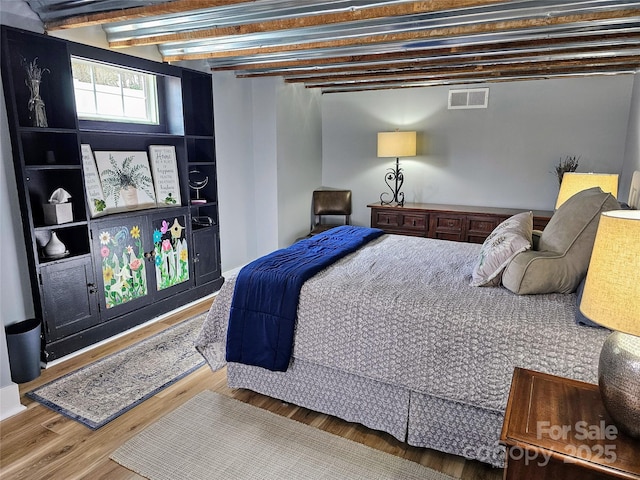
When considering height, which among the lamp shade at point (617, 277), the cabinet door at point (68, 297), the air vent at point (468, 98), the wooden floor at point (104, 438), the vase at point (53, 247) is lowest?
the wooden floor at point (104, 438)

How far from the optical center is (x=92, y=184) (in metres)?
3.19

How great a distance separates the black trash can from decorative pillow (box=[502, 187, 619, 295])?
295 centimetres

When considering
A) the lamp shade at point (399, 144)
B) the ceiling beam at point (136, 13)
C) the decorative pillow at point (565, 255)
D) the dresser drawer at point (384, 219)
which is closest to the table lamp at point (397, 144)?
the lamp shade at point (399, 144)

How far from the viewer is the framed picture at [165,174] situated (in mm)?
3721

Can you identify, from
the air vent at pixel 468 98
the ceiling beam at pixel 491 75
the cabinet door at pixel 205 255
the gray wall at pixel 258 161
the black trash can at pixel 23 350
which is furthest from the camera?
the air vent at pixel 468 98

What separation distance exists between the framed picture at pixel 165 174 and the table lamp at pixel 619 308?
346 centimetres

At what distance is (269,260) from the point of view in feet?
8.59

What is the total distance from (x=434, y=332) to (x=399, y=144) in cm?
337

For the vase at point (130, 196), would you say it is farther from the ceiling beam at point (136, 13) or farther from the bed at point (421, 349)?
the bed at point (421, 349)

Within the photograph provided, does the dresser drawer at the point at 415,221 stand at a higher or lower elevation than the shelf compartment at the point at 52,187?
lower

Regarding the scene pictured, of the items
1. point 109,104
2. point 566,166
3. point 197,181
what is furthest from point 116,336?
point 566,166

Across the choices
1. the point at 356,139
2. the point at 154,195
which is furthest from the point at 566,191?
the point at 154,195

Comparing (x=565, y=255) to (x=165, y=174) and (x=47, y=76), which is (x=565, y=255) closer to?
(x=165, y=174)

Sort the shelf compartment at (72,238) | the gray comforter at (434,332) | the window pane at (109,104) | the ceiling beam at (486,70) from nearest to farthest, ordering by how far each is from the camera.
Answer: the gray comforter at (434,332) < the shelf compartment at (72,238) < the window pane at (109,104) < the ceiling beam at (486,70)
